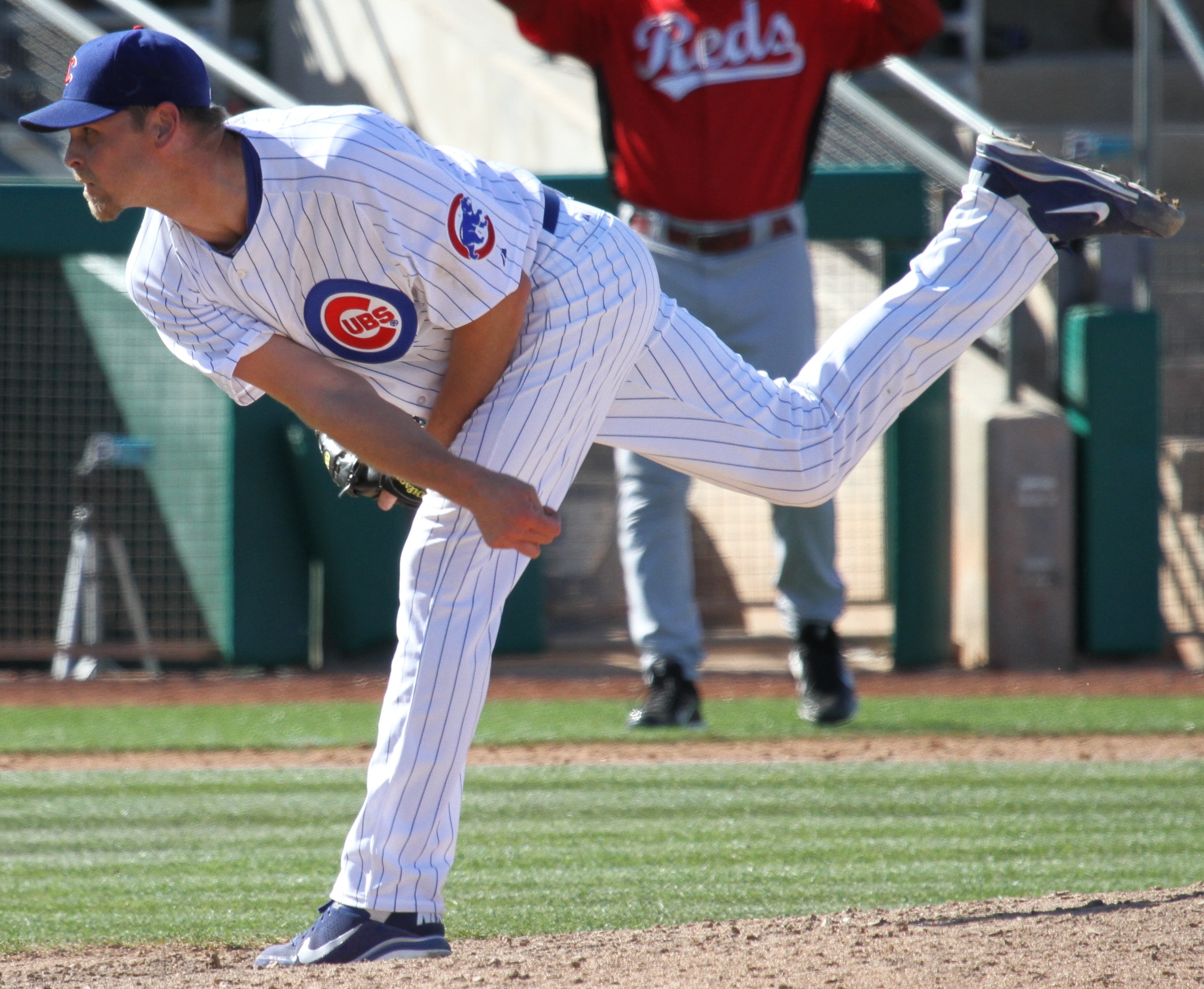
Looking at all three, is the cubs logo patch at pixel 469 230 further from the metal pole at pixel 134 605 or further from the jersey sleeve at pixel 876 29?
the metal pole at pixel 134 605

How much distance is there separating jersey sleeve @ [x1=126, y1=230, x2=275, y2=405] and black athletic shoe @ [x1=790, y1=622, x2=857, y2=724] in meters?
2.52

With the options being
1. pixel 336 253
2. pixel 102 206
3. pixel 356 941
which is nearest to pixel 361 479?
pixel 336 253

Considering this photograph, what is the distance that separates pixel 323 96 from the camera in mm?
10797

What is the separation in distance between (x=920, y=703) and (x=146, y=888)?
306 centimetres

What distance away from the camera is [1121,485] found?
20.6 feet

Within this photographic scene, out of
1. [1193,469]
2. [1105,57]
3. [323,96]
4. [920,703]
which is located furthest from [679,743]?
[1105,57]

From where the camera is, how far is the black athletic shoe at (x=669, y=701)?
4.64 m

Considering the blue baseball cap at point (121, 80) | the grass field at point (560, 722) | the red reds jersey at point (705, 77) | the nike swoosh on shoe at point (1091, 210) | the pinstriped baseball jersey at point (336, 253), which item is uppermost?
the red reds jersey at point (705, 77)

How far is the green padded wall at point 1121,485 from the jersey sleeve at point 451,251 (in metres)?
4.32

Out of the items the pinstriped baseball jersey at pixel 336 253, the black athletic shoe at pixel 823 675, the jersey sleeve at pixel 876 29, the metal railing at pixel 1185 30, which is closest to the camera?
the pinstriped baseball jersey at pixel 336 253

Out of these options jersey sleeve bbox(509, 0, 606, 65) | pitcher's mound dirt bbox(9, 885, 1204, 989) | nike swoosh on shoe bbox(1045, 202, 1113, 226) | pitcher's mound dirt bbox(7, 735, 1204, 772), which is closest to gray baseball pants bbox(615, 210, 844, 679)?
pitcher's mound dirt bbox(7, 735, 1204, 772)

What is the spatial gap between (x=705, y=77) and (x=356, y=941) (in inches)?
119

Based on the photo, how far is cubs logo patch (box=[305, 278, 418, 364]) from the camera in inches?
96.4

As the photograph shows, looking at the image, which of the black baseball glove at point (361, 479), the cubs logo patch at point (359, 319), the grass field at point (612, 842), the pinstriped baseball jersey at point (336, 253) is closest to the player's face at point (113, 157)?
the pinstriped baseball jersey at point (336, 253)
